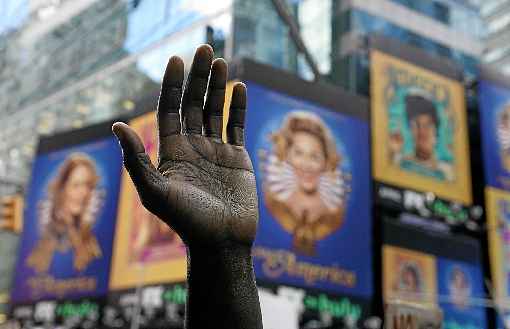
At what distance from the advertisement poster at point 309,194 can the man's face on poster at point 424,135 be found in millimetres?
2513

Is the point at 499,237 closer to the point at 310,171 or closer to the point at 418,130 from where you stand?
the point at 418,130

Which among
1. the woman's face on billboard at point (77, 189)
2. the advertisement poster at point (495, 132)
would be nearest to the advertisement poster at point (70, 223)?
the woman's face on billboard at point (77, 189)

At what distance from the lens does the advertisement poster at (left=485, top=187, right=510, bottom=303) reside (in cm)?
2283

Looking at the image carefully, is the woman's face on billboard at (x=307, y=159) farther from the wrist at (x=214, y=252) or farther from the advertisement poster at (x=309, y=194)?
the wrist at (x=214, y=252)

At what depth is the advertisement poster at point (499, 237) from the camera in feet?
74.9

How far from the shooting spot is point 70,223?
2352cm

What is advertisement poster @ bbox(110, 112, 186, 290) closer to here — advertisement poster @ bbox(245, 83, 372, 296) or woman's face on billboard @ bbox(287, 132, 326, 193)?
advertisement poster @ bbox(245, 83, 372, 296)

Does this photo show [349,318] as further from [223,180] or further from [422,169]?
[223,180]

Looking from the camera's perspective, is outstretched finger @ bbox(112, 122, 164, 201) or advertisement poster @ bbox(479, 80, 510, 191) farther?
advertisement poster @ bbox(479, 80, 510, 191)

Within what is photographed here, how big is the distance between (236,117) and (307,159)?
15383mm

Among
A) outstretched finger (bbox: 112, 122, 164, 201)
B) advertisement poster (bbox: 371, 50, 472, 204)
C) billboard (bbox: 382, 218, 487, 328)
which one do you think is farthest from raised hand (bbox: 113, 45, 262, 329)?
advertisement poster (bbox: 371, 50, 472, 204)

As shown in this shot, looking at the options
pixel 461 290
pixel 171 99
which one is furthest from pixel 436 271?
pixel 171 99

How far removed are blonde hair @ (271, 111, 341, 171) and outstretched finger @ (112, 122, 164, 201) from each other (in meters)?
15.4

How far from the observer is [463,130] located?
24453 millimetres
